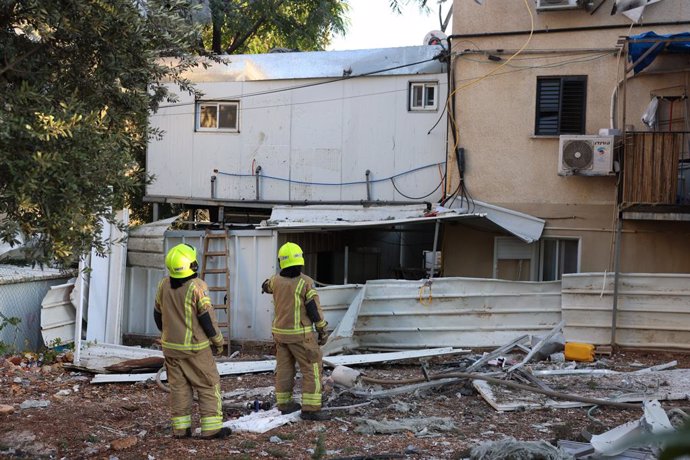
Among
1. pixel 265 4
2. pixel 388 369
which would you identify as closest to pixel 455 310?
pixel 388 369

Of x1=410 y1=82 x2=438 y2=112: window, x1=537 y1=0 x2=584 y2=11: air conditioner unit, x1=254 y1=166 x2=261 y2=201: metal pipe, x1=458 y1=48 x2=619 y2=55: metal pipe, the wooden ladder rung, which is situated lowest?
the wooden ladder rung

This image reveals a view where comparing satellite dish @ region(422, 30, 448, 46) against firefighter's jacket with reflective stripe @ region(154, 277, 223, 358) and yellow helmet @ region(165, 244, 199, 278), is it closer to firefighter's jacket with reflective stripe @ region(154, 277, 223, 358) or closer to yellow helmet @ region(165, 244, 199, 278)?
yellow helmet @ region(165, 244, 199, 278)

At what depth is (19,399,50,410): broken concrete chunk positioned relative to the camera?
973 centimetres

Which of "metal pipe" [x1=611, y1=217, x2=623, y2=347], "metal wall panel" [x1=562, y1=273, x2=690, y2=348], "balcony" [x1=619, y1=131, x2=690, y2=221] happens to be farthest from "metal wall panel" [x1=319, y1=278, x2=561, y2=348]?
"balcony" [x1=619, y1=131, x2=690, y2=221]

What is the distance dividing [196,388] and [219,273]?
24.6ft

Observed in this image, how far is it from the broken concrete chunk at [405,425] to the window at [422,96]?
8.23 meters

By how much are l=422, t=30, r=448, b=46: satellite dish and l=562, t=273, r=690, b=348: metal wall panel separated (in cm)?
526

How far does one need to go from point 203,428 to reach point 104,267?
6954 mm

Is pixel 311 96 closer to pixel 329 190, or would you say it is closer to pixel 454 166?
pixel 329 190

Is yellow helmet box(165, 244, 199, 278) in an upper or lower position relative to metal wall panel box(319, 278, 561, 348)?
upper

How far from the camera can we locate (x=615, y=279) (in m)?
13.4

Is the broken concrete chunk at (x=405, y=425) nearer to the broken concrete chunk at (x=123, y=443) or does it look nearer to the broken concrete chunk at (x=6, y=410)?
Result: the broken concrete chunk at (x=123, y=443)

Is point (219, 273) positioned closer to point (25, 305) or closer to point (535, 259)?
point (25, 305)

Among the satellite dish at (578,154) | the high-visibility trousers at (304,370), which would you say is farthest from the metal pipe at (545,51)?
the high-visibility trousers at (304,370)
